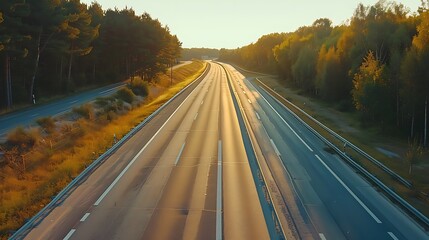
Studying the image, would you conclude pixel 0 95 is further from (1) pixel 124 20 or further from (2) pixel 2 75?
(1) pixel 124 20

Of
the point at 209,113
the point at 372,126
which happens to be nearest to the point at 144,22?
the point at 209,113

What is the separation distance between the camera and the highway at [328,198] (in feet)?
45.3

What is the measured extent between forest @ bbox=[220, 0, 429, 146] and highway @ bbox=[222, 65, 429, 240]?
784cm

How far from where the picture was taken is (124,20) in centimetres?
6931

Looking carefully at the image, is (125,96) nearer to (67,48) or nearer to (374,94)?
(67,48)

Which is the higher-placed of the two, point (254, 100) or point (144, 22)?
point (144, 22)

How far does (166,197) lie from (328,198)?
6725mm

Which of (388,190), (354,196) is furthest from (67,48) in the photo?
(388,190)

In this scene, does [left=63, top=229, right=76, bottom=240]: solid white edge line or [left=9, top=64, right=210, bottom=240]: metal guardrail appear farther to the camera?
[left=9, top=64, right=210, bottom=240]: metal guardrail

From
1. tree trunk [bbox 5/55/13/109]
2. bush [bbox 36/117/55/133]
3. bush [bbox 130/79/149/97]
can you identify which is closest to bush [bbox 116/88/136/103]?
bush [bbox 130/79/149/97]

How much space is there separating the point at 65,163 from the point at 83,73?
4797 centimetres

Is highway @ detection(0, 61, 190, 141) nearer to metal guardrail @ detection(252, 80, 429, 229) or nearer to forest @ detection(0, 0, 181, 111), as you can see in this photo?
forest @ detection(0, 0, 181, 111)

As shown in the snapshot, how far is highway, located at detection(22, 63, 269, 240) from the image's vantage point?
13523 mm

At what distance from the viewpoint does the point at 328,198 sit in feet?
55.4
